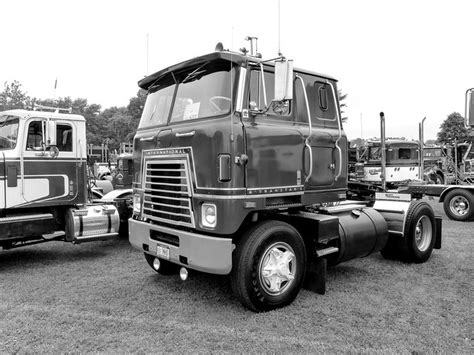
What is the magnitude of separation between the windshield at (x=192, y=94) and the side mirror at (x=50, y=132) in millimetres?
2096

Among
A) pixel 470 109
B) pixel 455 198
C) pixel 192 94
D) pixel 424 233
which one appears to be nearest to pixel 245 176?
pixel 192 94

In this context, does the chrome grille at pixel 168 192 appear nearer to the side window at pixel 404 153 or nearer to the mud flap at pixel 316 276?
the mud flap at pixel 316 276

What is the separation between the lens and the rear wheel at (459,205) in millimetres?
11172

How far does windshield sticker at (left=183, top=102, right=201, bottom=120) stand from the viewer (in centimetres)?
440

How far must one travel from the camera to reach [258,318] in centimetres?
409

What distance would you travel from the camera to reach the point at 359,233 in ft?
17.4

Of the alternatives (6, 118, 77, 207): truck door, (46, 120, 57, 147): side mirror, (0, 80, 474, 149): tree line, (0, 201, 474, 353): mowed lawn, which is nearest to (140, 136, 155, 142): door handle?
(0, 201, 474, 353): mowed lawn

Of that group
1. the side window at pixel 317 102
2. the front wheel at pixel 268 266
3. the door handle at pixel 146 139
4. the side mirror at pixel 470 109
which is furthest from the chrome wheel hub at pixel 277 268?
the side mirror at pixel 470 109

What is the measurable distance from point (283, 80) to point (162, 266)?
311cm

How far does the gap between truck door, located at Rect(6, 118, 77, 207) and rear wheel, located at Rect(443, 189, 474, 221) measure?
10364 millimetres

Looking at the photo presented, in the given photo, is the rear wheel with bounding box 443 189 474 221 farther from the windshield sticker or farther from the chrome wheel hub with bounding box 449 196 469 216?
the windshield sticker

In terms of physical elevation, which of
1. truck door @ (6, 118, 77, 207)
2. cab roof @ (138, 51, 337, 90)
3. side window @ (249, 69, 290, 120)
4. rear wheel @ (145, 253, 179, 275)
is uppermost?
cab roof @ (138, 51, 337, 90)

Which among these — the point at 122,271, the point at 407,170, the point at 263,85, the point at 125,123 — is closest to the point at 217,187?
the point at 263,85

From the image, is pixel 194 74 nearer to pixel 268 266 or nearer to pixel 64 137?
pixel 268 266
